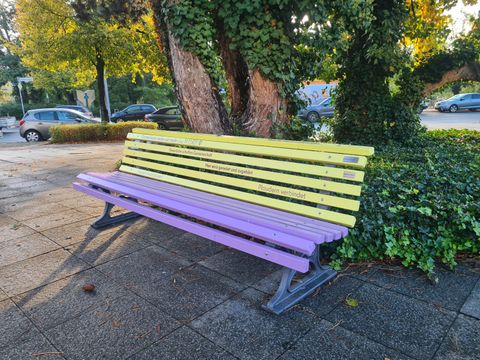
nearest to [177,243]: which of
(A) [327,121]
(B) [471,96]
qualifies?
(A) [327,121]

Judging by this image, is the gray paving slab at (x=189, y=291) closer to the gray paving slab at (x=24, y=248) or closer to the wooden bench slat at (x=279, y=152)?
the wooden bench slat at (x=279, y=152)

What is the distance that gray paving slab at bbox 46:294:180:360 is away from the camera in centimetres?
→ 222

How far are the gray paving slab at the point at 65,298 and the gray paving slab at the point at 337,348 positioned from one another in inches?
55.3

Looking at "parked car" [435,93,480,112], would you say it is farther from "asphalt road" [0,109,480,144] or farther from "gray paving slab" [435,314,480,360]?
"gray paving slab" [435,314,480,360]

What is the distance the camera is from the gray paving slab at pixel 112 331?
2221 mm

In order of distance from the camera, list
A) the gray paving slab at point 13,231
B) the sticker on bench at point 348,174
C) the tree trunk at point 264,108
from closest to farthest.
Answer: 1. the sticker on bench at point 348,174
2. the gray paving slab at point 13,231
3. the tree trunk at point 264,108

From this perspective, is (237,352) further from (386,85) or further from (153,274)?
(386,85)

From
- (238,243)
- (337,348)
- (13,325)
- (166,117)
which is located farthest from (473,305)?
(166,117)

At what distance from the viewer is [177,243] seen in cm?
378

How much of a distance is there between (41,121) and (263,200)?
17.4 meters

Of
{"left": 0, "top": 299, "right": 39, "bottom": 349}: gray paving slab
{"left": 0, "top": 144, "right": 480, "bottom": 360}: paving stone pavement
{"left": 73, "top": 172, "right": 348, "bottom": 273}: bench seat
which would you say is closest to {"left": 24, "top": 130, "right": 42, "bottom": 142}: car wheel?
{"left": 73, "top": 172, "right": 348, "bottom": 273}: bench seat

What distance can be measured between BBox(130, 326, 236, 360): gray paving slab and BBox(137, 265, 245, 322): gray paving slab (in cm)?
20

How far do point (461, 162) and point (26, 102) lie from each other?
49260 mm

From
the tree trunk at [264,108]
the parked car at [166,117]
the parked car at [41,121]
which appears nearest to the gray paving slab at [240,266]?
the tree trunk at [264,108]
